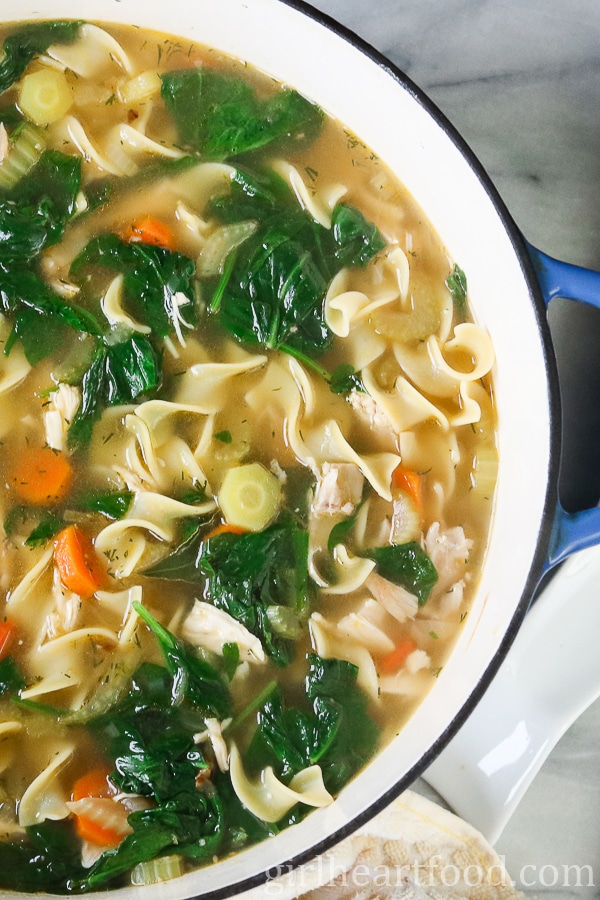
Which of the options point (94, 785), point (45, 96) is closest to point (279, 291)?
point (45, 96)

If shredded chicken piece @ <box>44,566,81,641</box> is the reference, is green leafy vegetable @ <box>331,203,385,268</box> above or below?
above

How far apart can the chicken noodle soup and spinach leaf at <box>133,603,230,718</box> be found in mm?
11

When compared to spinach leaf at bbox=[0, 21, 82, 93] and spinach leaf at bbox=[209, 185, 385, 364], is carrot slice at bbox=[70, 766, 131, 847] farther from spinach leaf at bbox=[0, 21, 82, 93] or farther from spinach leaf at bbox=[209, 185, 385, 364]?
spinach leaf at bbox=[0, 21, 82, 93]

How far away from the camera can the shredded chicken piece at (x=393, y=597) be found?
2912 mm

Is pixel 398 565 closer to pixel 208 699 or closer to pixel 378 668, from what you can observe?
pixel 378 668

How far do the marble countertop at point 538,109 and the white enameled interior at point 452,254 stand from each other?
65 cm

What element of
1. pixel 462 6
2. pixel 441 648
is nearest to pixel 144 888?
pixel 441 648

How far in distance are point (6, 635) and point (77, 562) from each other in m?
0.39

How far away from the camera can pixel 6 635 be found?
2811mm

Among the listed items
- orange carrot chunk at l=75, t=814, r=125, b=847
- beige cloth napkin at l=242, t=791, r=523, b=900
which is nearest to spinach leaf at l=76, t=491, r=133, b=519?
orange carrot chunk at l=75, t=814, r=125, b=847

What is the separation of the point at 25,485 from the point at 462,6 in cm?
282

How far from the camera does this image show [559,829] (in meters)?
3.58

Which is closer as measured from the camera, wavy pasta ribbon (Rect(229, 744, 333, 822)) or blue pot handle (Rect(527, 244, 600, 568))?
blue pot handle (Rect(527, 244, 600, 568))

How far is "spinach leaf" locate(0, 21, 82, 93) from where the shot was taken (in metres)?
2.89
